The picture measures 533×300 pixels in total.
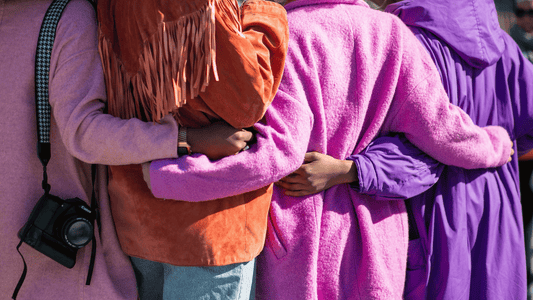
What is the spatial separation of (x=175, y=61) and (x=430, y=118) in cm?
95

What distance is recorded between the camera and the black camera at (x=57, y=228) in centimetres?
138

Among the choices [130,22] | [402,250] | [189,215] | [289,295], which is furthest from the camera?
[402,250]

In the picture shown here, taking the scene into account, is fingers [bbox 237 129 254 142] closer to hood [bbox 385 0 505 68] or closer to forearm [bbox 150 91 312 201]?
forearm [bbox 150 91 312 201]

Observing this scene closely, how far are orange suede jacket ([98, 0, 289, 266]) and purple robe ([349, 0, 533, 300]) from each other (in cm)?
60

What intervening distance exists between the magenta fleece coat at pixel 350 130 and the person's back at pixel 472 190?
0.39 feet

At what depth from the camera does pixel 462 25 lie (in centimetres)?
190

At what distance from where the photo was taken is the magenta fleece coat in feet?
5.36

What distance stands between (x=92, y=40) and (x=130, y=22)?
16 cm

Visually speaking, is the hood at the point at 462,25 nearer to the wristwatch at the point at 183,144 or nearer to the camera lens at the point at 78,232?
the wristwatch at the point at 183,144

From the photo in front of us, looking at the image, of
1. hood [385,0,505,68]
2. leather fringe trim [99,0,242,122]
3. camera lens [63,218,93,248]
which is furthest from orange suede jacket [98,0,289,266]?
hood [385,0,505,68]

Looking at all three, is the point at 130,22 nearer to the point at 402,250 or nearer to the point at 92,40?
the point at 92,40

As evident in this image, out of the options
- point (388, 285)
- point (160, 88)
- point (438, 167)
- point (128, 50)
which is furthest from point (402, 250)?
point (128, 50)

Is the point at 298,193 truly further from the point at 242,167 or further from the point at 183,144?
the point at 183,144

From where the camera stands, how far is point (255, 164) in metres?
1.39
